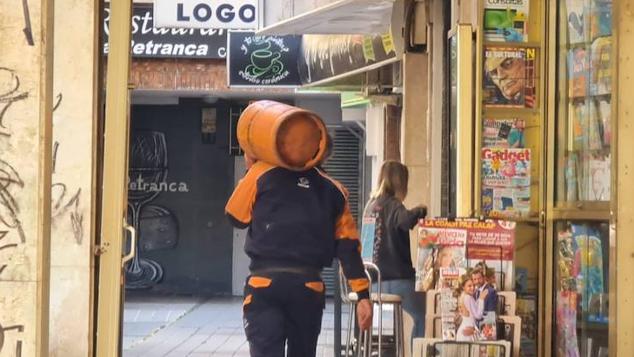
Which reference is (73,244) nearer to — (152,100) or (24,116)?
(24,116)

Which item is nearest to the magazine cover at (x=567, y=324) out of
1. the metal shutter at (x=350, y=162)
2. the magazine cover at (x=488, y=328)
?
the magazine cover at (x=488, y=328)

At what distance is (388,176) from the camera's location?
396 inches

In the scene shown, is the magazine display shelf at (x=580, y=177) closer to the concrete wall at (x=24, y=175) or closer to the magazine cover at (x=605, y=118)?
the magazine cover at (x=605, y=118)

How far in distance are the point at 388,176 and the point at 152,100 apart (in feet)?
46.5

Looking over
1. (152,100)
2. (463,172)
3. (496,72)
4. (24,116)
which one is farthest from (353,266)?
(152,100)

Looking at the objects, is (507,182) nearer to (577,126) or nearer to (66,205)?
(577,126)

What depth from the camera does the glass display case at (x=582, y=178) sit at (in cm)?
701

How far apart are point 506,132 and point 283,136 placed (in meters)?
1.99

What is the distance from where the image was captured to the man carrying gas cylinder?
260 inches

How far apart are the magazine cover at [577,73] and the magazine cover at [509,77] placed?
48 cm

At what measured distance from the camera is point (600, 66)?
705 cm

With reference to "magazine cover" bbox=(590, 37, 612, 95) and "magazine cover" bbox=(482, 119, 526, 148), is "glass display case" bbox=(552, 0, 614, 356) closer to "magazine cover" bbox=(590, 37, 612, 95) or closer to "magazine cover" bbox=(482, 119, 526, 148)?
"magazine cover" bbox=(590, 37, 612, 95)

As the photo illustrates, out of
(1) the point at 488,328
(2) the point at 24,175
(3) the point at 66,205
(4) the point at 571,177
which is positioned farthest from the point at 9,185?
(4) the point at 571,177

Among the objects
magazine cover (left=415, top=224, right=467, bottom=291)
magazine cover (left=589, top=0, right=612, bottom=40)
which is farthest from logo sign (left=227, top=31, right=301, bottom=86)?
magazine cover (left=415, top=224, right=467, bottom=291)
